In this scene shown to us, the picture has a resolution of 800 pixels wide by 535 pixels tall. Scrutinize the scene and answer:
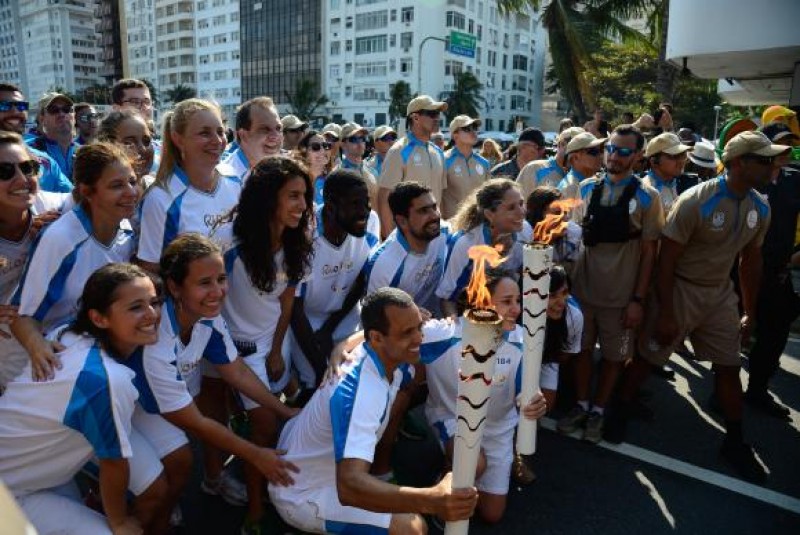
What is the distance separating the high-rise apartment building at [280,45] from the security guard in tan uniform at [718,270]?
248ft

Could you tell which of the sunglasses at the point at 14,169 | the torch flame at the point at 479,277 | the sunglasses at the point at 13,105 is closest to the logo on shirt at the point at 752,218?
the torch flame at the point at 479,277

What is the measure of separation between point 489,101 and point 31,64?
98.7 m

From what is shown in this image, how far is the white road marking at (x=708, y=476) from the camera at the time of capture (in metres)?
3.44

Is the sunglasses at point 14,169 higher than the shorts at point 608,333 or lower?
higher

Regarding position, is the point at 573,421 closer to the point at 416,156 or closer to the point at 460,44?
the point at 416,156

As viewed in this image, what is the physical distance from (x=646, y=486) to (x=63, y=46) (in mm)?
134114

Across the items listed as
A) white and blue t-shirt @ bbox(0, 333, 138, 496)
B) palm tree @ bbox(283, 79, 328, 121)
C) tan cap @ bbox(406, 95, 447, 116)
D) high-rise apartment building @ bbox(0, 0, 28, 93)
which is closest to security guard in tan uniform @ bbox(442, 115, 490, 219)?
tan cap @ bbox(406, 95, 447, 116)

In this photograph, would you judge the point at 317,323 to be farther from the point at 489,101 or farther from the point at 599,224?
the point at 489,101

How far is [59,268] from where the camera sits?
2.80 metres

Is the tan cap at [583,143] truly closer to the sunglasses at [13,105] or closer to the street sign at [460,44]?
the sunglasses at [13,105]

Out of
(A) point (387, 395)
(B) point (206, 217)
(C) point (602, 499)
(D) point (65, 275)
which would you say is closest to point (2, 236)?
(D) point (65, 275)

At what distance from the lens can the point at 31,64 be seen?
390 feet

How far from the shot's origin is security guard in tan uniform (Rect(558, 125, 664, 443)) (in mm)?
4078

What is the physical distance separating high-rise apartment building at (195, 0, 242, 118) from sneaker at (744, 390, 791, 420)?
8999 centimetres
